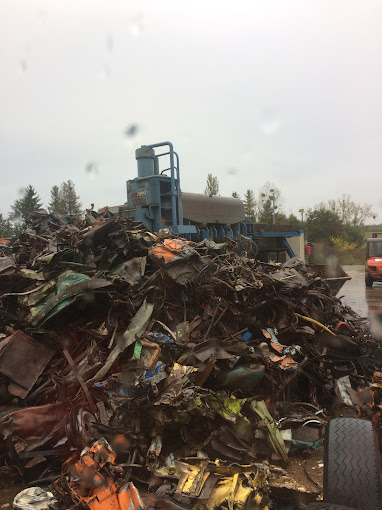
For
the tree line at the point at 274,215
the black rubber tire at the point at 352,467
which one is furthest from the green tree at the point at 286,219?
the black rubber tire at the point at 352,467

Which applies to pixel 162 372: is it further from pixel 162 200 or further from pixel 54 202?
pixel 54 202

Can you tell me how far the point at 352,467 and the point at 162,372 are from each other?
1.77 metres

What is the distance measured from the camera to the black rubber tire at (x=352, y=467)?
2.25 metres

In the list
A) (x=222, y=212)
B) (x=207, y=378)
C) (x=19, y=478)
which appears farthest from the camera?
(x=222, y=212)

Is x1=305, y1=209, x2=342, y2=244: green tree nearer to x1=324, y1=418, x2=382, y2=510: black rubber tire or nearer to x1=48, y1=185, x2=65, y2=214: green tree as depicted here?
x1=48, y1=185, x2=65, y2=214: green tree

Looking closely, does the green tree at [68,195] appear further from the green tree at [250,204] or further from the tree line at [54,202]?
the green tree at [250,204]

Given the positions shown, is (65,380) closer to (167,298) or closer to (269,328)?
(167,298)

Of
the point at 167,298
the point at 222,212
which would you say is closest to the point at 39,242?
the point at 167,298

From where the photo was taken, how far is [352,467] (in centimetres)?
236

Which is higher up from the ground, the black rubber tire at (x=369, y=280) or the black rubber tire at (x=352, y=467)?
the black rubber tire at (x=352, y=467)

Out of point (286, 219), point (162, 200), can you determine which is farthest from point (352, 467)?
point (286, 219)

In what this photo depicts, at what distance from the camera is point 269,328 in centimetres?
481

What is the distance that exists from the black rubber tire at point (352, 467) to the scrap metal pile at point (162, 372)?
578mm

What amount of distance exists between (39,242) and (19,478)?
3.58 metres
